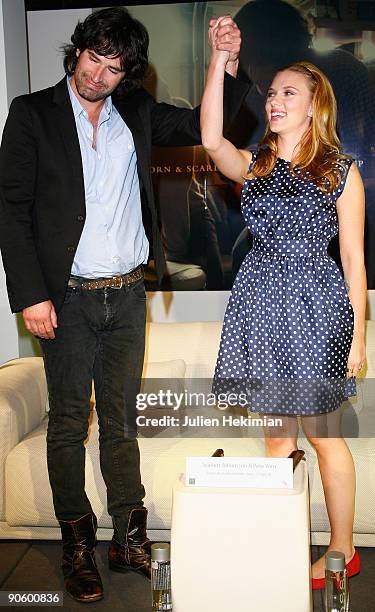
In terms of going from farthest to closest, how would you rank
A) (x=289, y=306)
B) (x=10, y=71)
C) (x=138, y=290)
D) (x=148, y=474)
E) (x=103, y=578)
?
1. (x=10, y=71)
2. (x=148, y=474)
3. (x=103, y=578)
4. (x=138, y=290)
5. (x=289, y=306)

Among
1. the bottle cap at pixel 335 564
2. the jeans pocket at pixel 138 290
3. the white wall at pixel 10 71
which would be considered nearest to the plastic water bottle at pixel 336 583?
the bottle cap at pixel 335 564

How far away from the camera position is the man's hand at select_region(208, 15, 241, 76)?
2209 mm

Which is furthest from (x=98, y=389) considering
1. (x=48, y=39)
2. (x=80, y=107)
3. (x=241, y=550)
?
(x=48, y=39)

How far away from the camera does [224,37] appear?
2.22m

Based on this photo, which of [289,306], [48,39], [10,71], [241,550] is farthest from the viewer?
[48,39]

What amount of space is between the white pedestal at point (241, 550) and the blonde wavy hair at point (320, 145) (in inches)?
32.2

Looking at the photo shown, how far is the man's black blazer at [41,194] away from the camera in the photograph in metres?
2.31

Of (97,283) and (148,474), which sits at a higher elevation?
(97,283)

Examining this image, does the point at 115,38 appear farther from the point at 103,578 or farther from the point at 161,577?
the point at 103,578

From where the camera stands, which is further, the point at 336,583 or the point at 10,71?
the point at 10,71

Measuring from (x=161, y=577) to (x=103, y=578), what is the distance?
51 cm

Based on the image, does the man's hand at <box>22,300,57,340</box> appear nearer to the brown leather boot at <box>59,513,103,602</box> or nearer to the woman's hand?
the brown leather boot at <box>59,513,103,602</box>

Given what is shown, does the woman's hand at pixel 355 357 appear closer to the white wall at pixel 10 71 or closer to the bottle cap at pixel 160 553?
the bottle cap at pixel 160 553

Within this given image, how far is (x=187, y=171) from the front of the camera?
404 cm
